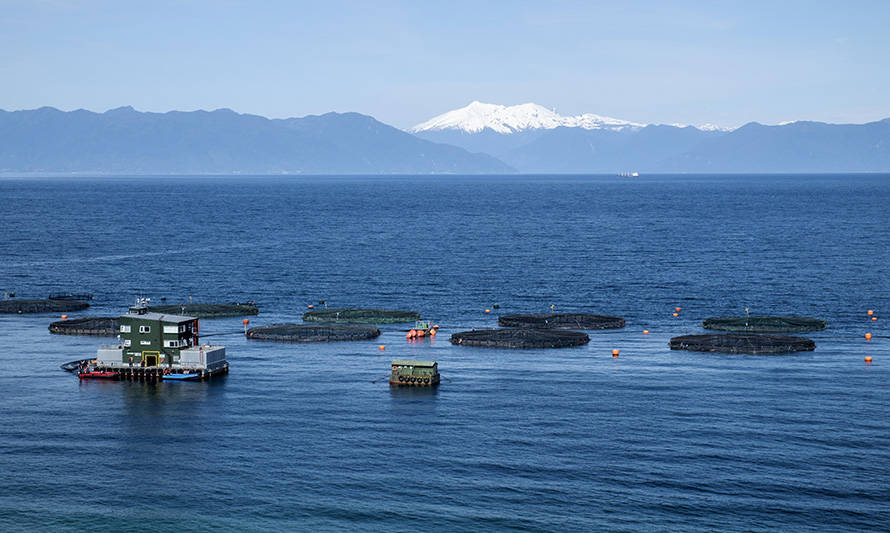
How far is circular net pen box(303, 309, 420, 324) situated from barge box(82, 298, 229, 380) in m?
39.6

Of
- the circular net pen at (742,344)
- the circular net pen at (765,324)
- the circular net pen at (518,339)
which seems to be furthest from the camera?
the circular net pen at (765,324)

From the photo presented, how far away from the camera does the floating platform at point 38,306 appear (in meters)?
177

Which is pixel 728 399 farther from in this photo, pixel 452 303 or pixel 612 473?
pixel 452 303

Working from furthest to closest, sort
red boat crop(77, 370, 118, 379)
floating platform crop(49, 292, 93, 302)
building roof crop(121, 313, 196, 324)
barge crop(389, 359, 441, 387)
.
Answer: floating platform crop(49, 292, 93, 302)
building roof crop(121, 313, 196, 324)
red boat crop(77, 370, 118, 379)
barge crop(389, 359, 441, 387)

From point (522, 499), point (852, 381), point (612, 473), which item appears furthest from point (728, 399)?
point (522, 499)

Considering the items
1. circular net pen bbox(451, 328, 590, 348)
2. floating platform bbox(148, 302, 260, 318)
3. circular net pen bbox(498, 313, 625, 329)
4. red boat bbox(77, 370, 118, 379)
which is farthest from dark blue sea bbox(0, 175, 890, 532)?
floating platform bbox(148, 302, 260, 318)

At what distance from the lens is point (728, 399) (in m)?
117

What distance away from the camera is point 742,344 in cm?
14500

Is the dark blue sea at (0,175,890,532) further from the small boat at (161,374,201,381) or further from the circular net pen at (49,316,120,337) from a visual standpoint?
the circular net pen at (49,316,120,337)

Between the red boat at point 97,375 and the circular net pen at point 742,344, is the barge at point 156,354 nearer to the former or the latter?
the red boat at point 97,375

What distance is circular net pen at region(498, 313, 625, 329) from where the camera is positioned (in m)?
164

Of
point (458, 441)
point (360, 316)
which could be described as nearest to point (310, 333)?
point (360, 316)

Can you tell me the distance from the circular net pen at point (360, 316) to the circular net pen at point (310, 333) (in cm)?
964

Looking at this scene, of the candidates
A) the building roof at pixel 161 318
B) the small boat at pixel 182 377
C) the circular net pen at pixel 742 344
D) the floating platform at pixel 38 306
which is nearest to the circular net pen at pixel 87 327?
the floating platform at pixel 38 306
